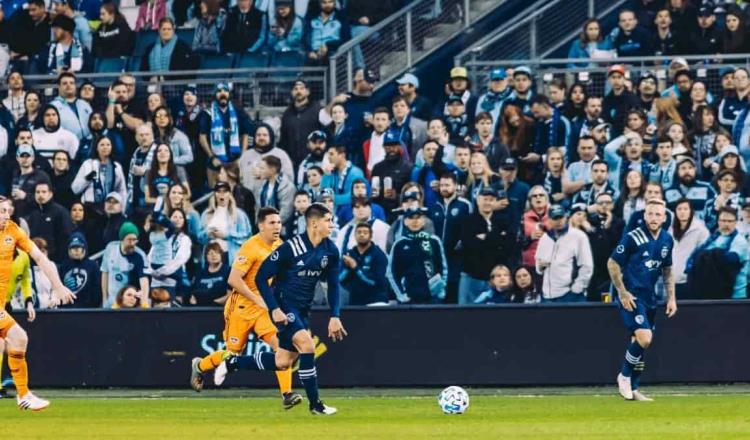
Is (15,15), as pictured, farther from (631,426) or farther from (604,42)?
(631,426)

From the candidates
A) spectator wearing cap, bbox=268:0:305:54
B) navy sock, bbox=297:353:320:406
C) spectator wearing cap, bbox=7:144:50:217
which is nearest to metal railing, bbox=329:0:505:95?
spectator wearing cap, bbox=268:0:305:54

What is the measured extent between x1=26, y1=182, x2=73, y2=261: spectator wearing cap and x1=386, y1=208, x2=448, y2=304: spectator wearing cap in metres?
5.03

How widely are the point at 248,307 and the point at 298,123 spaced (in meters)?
6.21

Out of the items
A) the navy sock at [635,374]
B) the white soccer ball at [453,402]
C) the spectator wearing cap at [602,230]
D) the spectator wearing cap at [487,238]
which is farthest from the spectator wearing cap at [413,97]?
the white soccer ball at [453,402]

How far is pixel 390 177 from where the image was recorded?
23.5 metres

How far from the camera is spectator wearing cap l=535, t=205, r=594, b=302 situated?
21469 mm

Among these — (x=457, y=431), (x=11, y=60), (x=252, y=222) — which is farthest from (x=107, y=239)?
(x=457, y=431)

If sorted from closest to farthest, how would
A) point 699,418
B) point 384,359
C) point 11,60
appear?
point 699,418, point 384,359, point 11,60

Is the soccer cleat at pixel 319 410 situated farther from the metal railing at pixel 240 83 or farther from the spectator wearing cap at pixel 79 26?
the spectator wearing cap at pixel 79 26

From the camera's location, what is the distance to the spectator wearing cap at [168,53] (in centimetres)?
2759

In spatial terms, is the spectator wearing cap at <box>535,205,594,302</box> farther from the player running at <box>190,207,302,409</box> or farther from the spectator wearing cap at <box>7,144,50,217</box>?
the spectator wearing cap at <box>7,144,50,217</box>

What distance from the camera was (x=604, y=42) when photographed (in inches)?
997

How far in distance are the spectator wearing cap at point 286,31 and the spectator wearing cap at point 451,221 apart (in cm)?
585

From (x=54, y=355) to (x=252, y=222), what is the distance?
349cm
